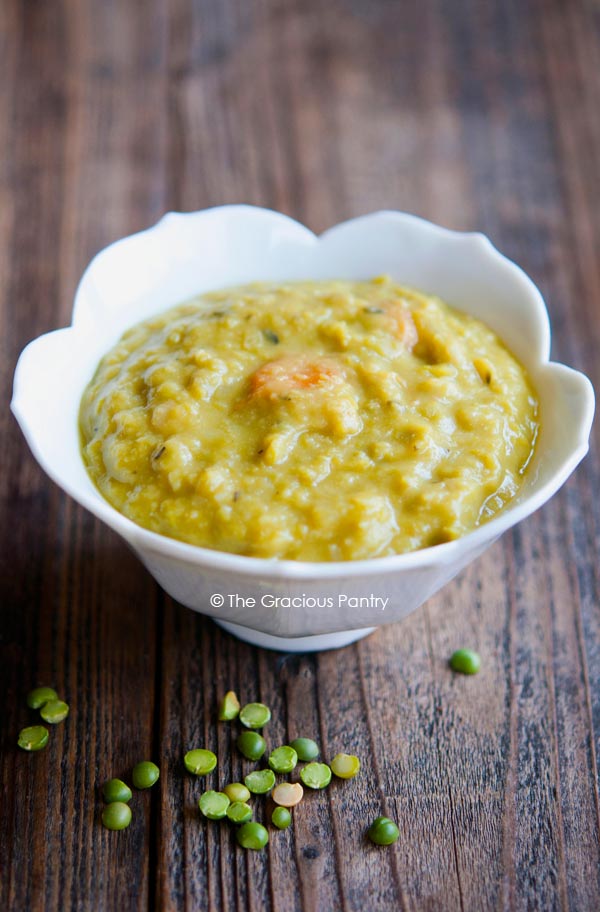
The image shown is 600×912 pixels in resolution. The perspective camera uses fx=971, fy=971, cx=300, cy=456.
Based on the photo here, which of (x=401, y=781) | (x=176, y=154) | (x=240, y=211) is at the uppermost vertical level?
(x=240, y=211)

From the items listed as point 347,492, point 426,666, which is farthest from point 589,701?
point 347,492

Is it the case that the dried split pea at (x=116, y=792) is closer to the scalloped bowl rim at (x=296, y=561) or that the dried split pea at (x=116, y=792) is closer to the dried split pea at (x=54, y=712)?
the dried split pea at (x=54, y=712)

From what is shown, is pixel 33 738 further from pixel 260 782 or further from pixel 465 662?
pixel 465 662

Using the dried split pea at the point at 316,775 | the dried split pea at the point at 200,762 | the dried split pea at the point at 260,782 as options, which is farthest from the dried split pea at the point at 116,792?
the dried split pea at the point at 316,775

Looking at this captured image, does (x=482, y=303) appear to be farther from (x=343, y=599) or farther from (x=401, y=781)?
A: (x=401, y=781)

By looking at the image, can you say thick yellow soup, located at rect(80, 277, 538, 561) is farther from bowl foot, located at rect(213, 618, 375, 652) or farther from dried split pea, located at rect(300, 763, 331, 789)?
dried split pea, located at rect(300, 763, 331, 789)

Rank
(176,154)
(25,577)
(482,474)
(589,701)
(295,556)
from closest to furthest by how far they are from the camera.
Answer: (295,556) → (482,474) → (589,701) → (25,577) → (176,154)
